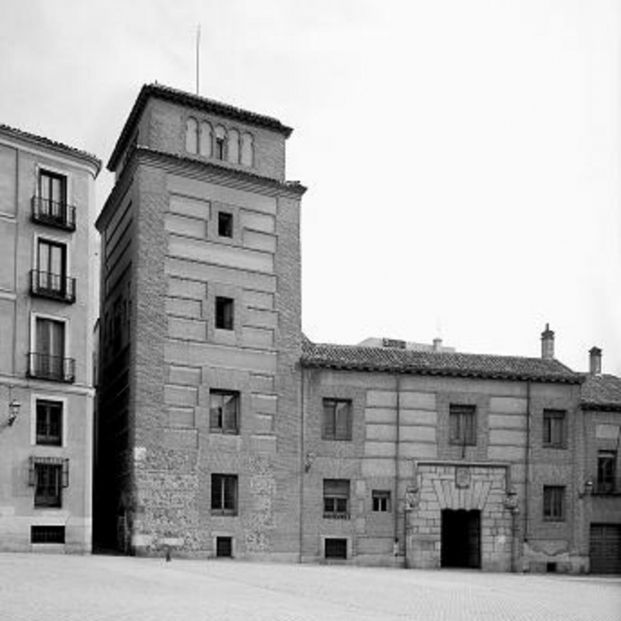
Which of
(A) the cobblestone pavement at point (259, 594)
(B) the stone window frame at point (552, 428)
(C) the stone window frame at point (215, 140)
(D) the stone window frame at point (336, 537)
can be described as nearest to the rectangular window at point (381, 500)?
(D) the stone window frame at point (336, 537)

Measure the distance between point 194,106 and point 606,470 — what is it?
2232cm

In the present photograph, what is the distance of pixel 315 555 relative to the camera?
39344mm

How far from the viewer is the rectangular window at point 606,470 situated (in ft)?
145

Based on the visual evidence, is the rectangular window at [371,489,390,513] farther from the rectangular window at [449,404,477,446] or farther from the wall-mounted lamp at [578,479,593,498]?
the wall-mounted lamp at [578,479,593,498]

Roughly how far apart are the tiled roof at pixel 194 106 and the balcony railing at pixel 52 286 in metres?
7.47

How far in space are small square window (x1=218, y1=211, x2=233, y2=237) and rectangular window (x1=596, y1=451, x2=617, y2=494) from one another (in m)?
18.0

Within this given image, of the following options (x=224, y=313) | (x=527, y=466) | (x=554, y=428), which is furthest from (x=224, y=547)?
(x=554, y=428)

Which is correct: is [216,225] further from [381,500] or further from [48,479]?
[381,500]

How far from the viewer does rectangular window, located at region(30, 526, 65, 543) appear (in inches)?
1358

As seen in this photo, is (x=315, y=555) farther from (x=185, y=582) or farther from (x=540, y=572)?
(x=185, y=582)

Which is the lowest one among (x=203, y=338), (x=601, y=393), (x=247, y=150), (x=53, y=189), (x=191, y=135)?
(x=601, y=393)

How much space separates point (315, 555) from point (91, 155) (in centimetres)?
1652

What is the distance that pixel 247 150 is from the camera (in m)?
40.6

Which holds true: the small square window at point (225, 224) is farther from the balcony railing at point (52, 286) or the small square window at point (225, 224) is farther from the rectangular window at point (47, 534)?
the rectangular window at point (47, 534)
